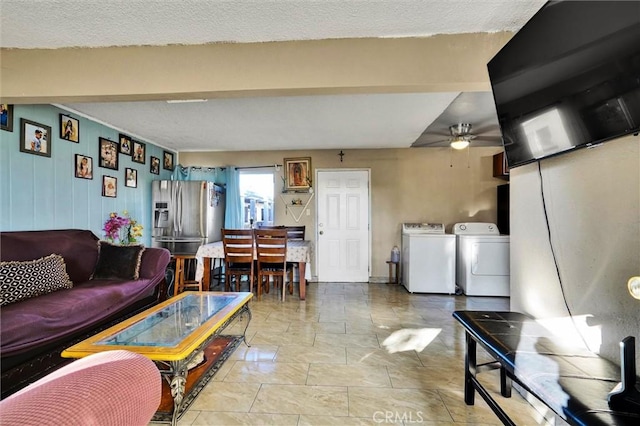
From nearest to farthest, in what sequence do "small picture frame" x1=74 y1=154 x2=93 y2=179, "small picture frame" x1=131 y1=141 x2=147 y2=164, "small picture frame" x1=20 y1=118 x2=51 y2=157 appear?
"small picture frame" x1=20 y1=118 x2=51 y2=157, "small picture frame" x1=74 y1=154 x2=93 y2=179, "small picture frame" x1=131 y1=141 x2=147 y2=164

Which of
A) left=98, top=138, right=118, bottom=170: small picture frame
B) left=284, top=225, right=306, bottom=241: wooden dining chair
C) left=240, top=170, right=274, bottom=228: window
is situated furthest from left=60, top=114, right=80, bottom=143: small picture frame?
left=284, top=225, right=306, bottom=241: wooden dining chair

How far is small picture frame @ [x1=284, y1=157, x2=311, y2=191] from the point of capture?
482cm

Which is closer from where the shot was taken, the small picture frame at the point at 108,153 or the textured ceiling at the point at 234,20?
the textured ceiling at the point at 234,20

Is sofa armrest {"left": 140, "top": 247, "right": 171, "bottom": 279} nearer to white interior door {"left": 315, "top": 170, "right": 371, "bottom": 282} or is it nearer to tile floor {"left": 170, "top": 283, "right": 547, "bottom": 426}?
tile floor {"left": 170, "top": 283, "right": 547, "bottom": 426}

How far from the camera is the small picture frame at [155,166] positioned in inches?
171

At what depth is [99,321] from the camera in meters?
2.16

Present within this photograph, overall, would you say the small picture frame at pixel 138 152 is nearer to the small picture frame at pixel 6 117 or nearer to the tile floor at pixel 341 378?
the small picture frame at pixel 6 117

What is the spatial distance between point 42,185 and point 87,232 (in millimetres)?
566

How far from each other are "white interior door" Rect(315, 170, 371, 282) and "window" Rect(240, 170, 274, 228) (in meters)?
0.87

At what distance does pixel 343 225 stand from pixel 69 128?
3.72m

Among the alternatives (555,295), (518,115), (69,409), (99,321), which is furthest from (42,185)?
(555,295)

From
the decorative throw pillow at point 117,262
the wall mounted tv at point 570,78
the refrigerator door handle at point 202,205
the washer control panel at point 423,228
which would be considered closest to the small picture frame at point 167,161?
the refrigerator door handle at point 202,205

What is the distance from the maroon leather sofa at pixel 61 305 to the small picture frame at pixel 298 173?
2394 millimetres

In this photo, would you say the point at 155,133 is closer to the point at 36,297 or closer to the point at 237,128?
the point at 237,128
